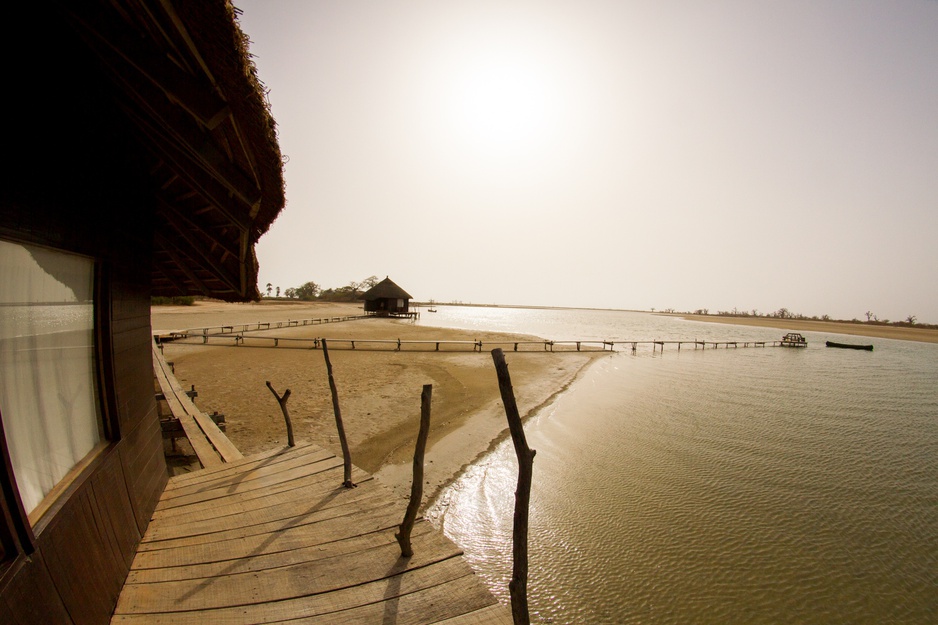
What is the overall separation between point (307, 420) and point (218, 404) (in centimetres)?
329

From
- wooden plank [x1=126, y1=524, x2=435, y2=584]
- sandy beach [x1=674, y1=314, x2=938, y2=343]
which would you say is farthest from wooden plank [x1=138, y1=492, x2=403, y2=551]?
sandy beach [x1=674, y1=314, x2=938, y2=343]

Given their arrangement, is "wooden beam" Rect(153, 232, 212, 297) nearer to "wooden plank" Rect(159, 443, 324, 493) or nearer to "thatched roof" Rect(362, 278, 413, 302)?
"wooden plank" Rect(159, 443, 324, 493)

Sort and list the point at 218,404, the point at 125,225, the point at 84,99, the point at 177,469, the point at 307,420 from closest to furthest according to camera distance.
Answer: the point at 84,99 → the point at 125,225 → the point at 177,469 → the point at 307,420 → the point at 218,404

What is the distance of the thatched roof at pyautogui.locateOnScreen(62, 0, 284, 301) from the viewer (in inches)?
81.7

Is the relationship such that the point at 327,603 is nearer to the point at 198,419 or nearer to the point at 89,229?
Result: the point at 89,229

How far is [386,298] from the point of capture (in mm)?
47250

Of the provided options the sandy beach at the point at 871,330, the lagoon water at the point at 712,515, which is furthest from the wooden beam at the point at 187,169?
the sandy beach at the point at 871,330

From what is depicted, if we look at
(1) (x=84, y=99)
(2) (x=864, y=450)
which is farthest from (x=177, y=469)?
(2) (x=864, y=450)

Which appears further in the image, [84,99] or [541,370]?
[541,370]

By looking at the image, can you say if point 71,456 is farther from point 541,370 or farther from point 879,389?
point 879,389

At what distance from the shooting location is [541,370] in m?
19.0

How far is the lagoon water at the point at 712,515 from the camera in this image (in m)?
4.65

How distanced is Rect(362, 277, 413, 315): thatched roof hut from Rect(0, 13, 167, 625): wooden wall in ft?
144

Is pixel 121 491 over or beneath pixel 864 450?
over
